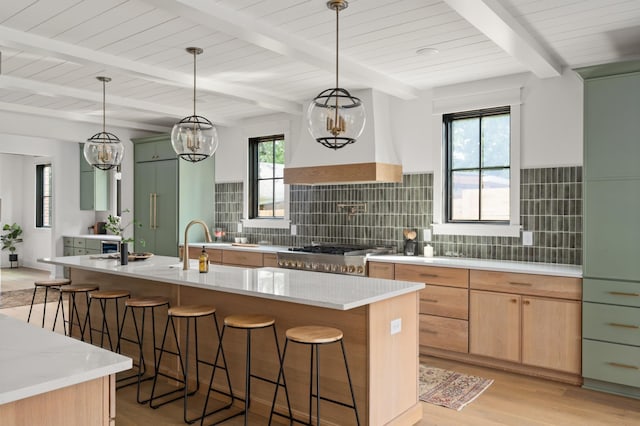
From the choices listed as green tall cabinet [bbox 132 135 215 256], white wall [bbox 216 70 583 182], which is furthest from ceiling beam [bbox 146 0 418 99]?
green tall cabinet [bbox 132 135 215 256]

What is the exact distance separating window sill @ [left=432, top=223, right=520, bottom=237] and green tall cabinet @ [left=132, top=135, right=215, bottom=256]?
3.53 meters

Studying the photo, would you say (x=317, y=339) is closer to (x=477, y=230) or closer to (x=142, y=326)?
(x=142, y=326)

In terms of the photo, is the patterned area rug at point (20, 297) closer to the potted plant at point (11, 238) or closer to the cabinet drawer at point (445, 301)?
the potted plant at point (11, 238)

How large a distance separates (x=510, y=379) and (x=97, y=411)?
11.0 feet

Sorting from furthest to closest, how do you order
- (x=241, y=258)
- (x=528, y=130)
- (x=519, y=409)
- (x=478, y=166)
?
(x=241, y=258), (x=478, y=166), (x=528, y=130), (x=519, y=409)

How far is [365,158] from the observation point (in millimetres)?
5141

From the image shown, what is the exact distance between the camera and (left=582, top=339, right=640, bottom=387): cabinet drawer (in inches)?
143

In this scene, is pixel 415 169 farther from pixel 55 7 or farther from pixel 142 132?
pixel 142 132

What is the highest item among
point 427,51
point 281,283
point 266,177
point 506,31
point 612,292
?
point 427,51

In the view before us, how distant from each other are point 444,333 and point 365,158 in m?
1.87

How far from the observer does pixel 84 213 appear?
879 cm

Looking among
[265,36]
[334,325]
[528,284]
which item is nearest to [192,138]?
[265,36]

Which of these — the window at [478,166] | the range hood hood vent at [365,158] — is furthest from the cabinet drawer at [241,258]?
the window at [478,166]

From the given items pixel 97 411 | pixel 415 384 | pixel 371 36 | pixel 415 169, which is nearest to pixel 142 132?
pixel 415 169
